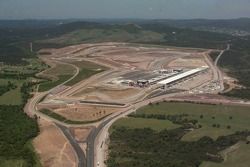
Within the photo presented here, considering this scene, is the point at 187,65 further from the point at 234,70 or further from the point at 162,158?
the point at 162,158

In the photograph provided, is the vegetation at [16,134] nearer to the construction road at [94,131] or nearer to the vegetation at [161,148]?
the construction road at [94,131]

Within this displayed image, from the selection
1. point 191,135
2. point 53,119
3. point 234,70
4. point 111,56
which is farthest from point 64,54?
point 191,135

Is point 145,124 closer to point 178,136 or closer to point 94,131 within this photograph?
point 178,136

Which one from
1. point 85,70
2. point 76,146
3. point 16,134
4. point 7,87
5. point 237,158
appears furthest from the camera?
point 85,70

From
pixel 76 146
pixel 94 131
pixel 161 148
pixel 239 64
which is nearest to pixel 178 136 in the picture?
pixel 161 148

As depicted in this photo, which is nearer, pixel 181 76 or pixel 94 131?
pixel 94 131

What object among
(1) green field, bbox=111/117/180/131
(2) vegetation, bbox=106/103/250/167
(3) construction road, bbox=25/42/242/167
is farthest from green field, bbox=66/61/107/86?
(1) green field, bbox=111/117/180/131
